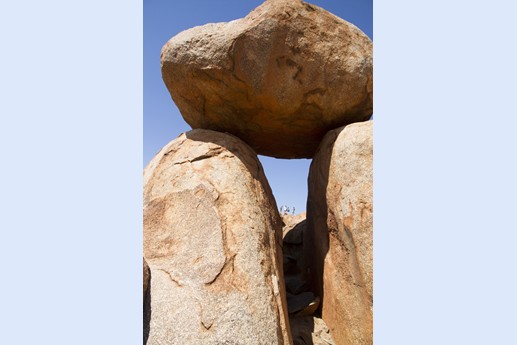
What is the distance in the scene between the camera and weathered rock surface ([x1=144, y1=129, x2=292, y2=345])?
180 cm

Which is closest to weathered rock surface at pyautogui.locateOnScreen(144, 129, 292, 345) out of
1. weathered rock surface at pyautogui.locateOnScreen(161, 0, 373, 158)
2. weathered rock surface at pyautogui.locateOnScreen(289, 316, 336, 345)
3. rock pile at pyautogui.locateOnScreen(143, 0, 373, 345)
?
rock pile at pyautogui.locateOnScreen(143, 0, 373, 345)

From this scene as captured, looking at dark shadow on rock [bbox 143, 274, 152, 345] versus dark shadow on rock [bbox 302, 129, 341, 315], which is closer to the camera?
dark shadow on rock [bbox 143, 274, 152, 345]

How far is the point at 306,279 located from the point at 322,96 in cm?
158

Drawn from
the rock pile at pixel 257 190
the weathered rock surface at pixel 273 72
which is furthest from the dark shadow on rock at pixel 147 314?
the weathered rock surface at pixel 273 72

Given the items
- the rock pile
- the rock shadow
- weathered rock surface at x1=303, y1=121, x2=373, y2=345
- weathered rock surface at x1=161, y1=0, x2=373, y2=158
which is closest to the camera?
the rock pile

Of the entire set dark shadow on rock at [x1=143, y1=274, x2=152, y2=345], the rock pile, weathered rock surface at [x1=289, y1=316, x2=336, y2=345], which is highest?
the rock pile

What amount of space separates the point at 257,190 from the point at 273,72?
853mm

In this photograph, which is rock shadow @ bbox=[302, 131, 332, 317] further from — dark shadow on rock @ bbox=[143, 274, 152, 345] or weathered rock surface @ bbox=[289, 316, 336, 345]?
dark shadow on rock @ bbox=[143, 274, 152, 345]

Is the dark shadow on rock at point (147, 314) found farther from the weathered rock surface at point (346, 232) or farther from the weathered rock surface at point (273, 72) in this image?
the weathered rock surface at point (273, 72)

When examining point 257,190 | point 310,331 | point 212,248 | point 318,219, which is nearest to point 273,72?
point 257,190

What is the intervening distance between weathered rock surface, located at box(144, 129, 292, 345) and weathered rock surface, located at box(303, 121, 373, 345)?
41cm

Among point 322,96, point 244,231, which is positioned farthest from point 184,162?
point 322,96

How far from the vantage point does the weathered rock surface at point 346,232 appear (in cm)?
234

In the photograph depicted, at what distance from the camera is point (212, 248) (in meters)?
2.06
